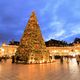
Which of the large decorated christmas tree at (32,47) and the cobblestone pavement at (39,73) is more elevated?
the large decorated christmas tree at (32,47)

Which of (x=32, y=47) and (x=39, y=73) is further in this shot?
(x=32, y=47)

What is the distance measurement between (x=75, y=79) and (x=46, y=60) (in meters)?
20.0

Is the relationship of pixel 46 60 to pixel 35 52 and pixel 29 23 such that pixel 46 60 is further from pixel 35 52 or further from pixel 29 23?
pixel 29 23

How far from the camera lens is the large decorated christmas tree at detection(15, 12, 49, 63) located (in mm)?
29234

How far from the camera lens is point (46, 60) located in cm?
3083

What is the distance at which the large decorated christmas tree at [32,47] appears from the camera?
2923cm

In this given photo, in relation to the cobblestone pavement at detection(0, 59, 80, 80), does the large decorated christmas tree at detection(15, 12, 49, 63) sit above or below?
above

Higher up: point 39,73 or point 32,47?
point 32,47

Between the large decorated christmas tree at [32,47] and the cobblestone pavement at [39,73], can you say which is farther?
the large decorated christmas tree at [32,47]

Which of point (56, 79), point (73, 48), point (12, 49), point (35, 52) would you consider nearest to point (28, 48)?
point (35, 52)

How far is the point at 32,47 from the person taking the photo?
29828mm

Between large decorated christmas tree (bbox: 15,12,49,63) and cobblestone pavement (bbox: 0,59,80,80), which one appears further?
large decorated christmas tree (bbox: 15,12,49,63)

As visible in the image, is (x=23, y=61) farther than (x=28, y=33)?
No

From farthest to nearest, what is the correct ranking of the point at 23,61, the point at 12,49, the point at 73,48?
the point at 73,48 < the point at 12,49 < the point at 23,61
